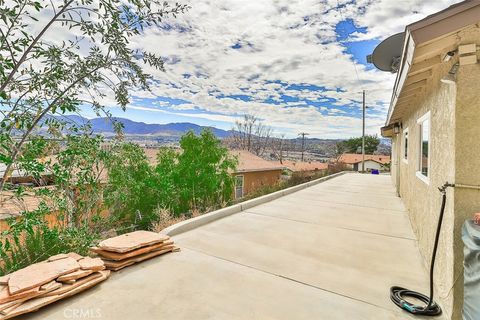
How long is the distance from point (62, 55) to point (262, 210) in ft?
19.0

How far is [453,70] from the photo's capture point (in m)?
2.38

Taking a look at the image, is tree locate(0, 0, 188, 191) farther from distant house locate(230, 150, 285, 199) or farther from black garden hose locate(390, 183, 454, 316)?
distant house locate(230, 150, 285, 199)

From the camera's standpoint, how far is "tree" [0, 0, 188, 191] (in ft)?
9.11

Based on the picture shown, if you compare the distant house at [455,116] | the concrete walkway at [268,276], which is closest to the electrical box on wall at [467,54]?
the distant house at [455,116]

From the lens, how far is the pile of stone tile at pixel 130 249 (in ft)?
12.1

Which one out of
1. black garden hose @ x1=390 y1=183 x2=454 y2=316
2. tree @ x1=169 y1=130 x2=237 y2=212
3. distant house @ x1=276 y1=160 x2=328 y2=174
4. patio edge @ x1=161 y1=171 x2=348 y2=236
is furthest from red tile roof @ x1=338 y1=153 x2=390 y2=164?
black garden hose @ x1=390 y1=183 x2=454 y2=316

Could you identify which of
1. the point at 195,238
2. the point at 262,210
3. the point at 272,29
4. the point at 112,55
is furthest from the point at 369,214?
the point at 272,29

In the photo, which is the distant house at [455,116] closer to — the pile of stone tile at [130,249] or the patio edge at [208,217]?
the pile of stone tile at [130,249]

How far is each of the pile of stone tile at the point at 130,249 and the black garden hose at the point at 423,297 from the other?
3.25 m

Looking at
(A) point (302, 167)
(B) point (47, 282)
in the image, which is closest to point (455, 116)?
(B) point (47, 282)

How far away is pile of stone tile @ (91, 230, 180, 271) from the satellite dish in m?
7.11

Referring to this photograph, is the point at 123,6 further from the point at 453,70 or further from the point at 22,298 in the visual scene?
the point at 453,70

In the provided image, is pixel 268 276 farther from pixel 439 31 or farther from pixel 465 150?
pixel 439 31

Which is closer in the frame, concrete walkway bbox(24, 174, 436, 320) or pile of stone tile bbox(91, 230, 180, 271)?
concrete walkway bbox(24, 174, 436, 320)
